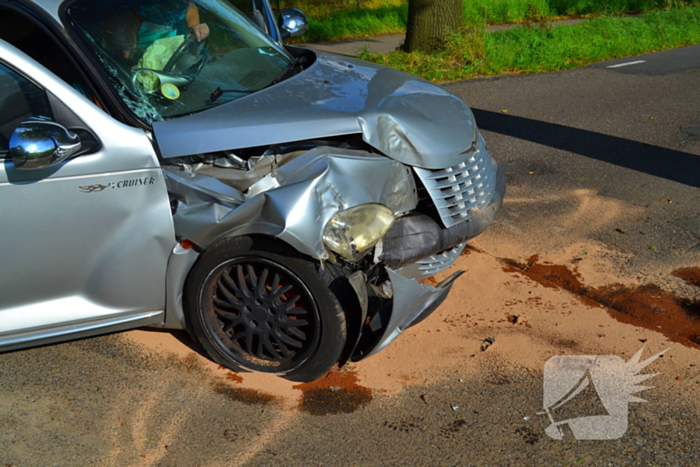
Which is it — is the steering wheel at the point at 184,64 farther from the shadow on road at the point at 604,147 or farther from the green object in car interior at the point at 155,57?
the shadow on road at the point at 604,147

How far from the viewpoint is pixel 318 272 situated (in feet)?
10.8

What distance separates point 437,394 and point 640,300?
1.60 metres

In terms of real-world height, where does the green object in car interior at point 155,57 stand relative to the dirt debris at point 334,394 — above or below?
above

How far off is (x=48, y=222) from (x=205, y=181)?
78 centimetres

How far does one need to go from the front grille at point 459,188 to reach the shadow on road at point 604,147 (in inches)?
124

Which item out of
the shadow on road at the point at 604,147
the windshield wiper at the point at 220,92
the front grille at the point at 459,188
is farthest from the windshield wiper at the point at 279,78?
the shadow on road at the point at 604,147

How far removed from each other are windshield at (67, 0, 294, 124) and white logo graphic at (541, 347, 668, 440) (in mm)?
2337

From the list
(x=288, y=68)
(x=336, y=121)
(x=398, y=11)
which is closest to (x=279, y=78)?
(x=288, y=68)

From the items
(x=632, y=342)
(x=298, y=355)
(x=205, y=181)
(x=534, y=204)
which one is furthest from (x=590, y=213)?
(x=205, y=181)

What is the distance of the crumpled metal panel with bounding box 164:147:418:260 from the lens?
3160mm

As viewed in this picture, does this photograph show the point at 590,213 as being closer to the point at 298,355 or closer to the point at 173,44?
the point at 298,355

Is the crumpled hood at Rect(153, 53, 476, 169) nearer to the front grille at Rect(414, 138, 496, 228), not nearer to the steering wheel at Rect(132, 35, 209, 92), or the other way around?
the front grille at Rect(414, 138, 496, 228)

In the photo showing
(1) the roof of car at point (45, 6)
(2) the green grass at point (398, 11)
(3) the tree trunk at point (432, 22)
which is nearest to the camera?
(1) the roof of car at point (45, 6)

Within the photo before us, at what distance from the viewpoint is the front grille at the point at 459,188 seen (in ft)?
12.0
